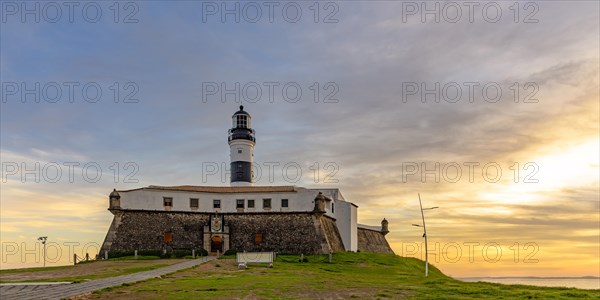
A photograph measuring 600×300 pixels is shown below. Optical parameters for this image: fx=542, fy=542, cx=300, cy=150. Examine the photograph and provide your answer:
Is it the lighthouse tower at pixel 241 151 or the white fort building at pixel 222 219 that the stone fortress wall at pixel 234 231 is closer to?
the white fort building at pixel 222 219

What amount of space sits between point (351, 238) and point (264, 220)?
12.4 meters

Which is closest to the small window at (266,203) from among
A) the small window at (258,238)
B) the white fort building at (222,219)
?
the white fort building at (222,219)

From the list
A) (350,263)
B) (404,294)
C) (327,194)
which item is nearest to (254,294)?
(404,294)

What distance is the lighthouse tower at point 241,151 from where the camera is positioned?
7131 centimetres

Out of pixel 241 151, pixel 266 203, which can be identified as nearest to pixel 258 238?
pixel 266 203

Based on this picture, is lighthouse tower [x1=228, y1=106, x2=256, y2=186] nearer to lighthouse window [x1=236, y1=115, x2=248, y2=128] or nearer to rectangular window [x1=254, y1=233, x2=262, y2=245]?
lighthouse window [x1=236, y1=115, x2=248, y2=128]

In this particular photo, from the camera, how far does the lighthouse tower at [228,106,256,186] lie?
234 feet

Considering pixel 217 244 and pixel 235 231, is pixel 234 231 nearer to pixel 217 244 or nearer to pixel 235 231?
pixel 235 231

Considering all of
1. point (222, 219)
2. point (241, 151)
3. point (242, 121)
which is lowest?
point (222, 219)

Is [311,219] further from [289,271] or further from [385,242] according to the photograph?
[385,242]

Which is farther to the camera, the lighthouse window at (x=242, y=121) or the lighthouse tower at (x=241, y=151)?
the lighthouse window at (x=242, y=121)

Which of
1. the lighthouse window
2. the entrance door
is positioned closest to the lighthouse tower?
the lighthouse window

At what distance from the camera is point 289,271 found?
41.8 meters

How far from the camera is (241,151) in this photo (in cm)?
7169
